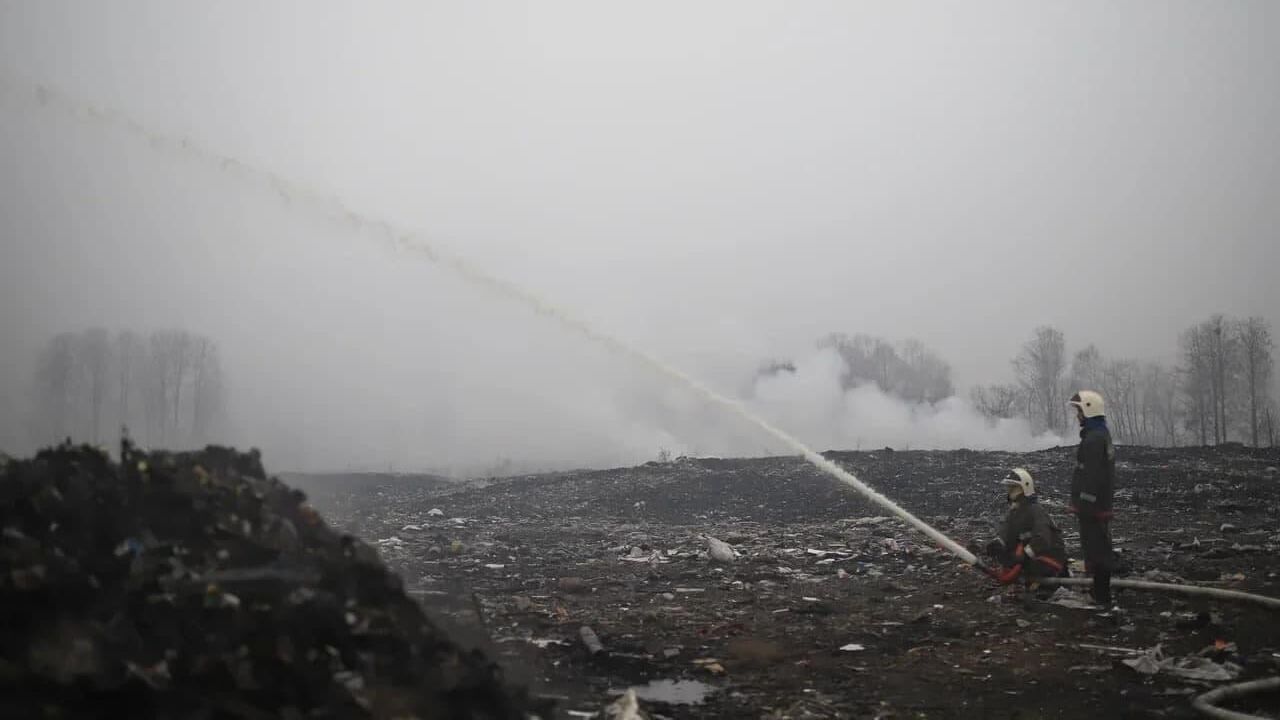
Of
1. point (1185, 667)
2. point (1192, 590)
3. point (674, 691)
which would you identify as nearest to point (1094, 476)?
point (1192, 590)

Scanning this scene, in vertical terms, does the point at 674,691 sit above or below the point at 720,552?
above

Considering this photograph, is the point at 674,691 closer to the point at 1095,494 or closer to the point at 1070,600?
the point at 1070,600

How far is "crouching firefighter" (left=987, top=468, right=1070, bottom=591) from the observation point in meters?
7.43

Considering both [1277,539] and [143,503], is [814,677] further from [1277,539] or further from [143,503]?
[1277,539]

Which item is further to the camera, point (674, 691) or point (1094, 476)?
point (1094, 476)

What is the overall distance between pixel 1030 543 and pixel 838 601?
2.12 meters

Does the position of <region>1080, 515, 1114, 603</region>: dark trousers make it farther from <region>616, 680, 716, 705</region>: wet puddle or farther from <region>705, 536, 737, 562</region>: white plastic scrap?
<region>705, 536, 737, 562</region>: white plastic scrap

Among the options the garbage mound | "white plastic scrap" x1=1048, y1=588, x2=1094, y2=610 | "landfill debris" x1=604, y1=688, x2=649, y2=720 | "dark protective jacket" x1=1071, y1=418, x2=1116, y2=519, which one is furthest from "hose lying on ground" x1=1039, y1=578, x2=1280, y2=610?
the garbage mound

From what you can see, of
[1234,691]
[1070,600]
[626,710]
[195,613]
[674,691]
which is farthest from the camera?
[1070,600]

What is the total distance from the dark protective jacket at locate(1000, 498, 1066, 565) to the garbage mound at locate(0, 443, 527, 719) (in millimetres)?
6138

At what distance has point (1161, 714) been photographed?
4.39 meters

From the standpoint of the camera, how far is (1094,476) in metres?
7.14

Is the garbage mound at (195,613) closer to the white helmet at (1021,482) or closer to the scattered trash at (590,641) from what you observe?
the scattered trash at (590,641)

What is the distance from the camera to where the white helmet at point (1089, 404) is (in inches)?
291
